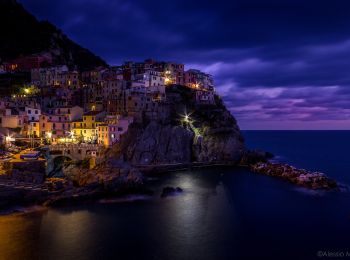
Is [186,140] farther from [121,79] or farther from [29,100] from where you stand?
[29,100]

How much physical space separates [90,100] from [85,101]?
1308mm

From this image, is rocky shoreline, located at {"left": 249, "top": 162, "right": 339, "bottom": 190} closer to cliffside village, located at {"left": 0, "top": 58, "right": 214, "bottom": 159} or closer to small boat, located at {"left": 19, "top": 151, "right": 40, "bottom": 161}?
cliffside village, located at {"left": 0, "top": 58, "right": 214, "bottom": 159}

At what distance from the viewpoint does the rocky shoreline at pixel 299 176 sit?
2163 inches

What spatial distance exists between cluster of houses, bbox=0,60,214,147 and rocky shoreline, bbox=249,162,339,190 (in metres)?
25.3

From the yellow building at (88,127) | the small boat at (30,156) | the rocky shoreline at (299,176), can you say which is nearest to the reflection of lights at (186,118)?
the rocky shoreline at (299,176)

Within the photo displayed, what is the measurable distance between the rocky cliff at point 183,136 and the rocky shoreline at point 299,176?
34.1 feet

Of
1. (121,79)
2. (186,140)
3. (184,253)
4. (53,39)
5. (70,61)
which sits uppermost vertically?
(53,39)

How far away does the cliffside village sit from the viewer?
215 feet

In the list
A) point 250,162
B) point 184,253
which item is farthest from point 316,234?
point 250,162

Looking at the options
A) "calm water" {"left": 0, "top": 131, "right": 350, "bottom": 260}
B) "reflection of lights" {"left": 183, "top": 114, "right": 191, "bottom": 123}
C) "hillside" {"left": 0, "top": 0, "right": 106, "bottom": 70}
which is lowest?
"calm water" {"left": 0, "top": 131, "right": 350, "bottom": 260}

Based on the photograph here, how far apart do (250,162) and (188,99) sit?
857 inches

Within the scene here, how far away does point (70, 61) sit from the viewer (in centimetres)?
11444

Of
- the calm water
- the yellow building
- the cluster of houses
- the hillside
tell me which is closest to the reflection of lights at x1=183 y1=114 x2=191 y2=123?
the cluster of houses

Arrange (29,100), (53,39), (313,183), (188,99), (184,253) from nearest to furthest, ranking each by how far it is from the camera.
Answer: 1. (184,253)
2. (313,183)
3. (29,100)
4. (188,99)
5. (53,39)
